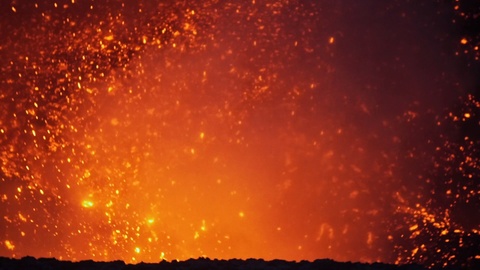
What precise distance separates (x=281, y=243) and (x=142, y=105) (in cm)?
70

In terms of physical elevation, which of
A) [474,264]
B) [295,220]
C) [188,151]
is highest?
[188,151]

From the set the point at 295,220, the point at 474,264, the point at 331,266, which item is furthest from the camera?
the point at 295,220

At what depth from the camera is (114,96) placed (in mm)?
2031

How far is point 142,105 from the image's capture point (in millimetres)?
2020

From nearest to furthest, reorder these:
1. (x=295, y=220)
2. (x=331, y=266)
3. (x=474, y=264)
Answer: (x=331, y=266), (x=474, y=264), (x=295, y=220)

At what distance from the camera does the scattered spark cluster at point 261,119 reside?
1915 mm

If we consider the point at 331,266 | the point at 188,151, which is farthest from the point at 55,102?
the point at 331,266

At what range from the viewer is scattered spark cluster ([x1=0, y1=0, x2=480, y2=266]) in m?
1.92

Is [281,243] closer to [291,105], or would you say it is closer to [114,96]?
[291,105]

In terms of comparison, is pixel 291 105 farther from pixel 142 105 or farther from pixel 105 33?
pixel 105 33

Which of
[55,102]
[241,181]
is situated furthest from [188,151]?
[55,102]

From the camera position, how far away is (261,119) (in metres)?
1.99

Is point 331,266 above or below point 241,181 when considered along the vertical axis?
below

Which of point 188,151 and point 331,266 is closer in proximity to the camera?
point 331,266
